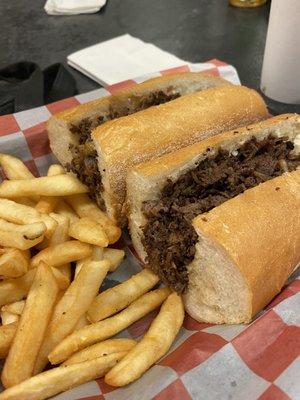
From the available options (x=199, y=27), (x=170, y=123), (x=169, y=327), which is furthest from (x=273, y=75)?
(x=169, y=327)

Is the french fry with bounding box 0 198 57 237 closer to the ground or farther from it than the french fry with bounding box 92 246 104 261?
farther from it

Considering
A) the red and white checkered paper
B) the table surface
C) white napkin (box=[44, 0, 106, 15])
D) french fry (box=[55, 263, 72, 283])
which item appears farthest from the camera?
white napkin (box=[44, 0, 106, 15])

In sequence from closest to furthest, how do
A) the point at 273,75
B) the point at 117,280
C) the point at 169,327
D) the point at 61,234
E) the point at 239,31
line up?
the point at 169,327 → the point at 61,234 → the point at 117,280 → the point at 273,75 → the point at 239,31

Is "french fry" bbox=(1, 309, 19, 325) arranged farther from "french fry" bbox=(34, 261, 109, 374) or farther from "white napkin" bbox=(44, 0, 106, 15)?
"white napkin" bbox=(44, 0, 106, 15)

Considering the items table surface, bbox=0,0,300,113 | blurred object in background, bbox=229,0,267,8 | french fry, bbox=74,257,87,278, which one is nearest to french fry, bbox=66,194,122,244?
french fry, bbox=74,257,87,278

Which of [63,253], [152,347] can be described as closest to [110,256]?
[63,253]

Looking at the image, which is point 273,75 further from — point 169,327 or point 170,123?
point 169,327

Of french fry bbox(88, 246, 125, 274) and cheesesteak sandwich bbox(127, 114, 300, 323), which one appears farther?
french fry bbox(88, 246, 125, 274)
